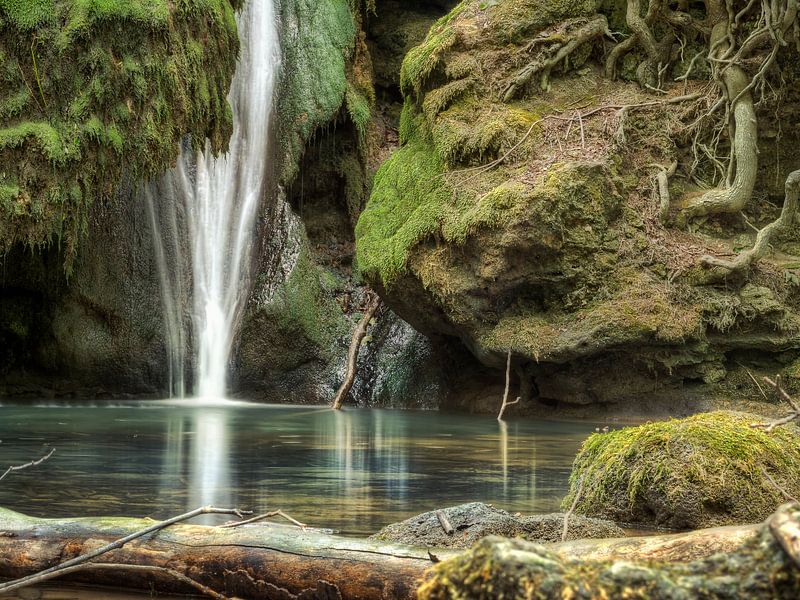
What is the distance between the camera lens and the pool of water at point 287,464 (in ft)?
16.2

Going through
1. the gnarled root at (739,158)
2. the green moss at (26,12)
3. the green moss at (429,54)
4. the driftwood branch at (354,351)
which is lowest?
the driftwood branch at (354,351)

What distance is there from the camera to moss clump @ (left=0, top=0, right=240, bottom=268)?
1020 centimetres

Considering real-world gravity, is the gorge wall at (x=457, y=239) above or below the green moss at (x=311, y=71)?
below

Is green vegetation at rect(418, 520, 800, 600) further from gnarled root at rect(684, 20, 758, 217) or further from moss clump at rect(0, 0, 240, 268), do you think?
gnarled root at rect(684, 20, 758, 217)

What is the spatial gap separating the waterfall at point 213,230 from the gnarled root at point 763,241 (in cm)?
763

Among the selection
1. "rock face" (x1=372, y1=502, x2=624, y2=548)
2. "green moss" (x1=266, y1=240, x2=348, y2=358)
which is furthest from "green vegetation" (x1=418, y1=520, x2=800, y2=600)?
"green moss" (x1=266, y1=240, x2=348, y2=358)

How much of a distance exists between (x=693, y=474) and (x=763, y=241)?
320 inches

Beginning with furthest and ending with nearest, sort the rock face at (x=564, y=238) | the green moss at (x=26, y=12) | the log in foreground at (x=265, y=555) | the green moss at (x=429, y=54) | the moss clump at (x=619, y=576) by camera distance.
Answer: the green moss at (x=429, y=54) < the rock face at (x=564, y=238) < the green moss at (x=26, y=12) < the log in foreground at (x=265, y=555) < the moss clump at (x=619, y=576)

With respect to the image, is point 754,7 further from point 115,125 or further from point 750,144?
point 115,125

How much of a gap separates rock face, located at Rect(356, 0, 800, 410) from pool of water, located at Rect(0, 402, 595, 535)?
1.21 m

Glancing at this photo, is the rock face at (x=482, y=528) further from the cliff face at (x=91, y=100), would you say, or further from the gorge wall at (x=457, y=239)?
the cliff face at (x=91, y=100)

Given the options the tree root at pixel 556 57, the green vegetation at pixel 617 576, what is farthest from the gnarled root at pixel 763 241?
the green vegetation at pixel 617 576

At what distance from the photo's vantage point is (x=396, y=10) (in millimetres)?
19453

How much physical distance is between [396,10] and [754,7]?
894 centimetres
